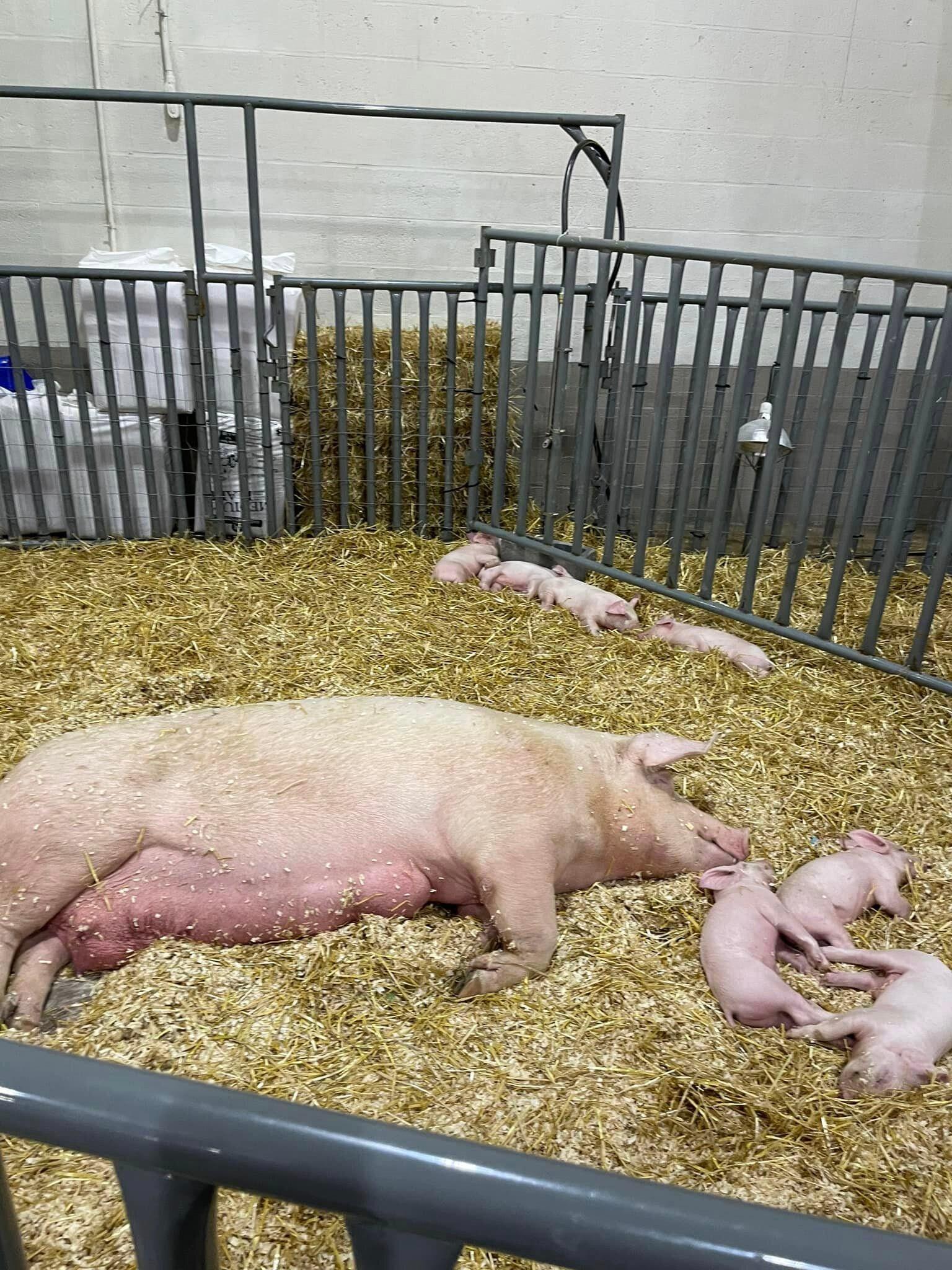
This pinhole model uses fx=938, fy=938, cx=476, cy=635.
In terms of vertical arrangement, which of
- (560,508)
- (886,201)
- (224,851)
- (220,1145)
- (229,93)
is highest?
(229,93)

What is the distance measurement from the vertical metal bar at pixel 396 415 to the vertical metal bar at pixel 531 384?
68 centimetres

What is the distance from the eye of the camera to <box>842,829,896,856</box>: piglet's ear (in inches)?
112

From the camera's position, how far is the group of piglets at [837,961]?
6.82 feet

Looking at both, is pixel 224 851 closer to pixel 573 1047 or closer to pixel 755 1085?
pixel 573 1047

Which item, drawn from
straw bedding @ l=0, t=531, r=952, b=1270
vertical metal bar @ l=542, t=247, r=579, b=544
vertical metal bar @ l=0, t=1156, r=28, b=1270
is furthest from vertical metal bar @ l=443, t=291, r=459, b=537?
vertical metal bar @ l=0, t=1156, r=28, b=1270

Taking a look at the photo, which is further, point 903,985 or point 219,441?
point 219,441

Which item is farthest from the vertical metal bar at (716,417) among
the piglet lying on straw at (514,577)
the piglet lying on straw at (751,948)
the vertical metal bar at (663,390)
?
the piglet lying on straw at (751,948)

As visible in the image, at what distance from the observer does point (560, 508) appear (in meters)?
6.11

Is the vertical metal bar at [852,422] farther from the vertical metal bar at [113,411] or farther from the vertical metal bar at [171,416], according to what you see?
the vertical metal bar at [113,411]

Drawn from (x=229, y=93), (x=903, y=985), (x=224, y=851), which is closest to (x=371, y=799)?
(x=224, y=851)

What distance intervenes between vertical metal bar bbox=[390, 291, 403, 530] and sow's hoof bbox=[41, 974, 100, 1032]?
3.41 meters

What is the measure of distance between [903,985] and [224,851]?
1.65 m

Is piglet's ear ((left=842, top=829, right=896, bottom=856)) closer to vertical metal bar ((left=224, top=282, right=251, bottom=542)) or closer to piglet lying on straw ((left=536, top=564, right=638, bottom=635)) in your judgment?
piglet lying on straw ((left=536, top=564, right=638, bottom=635))

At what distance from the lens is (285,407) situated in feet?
16.3
